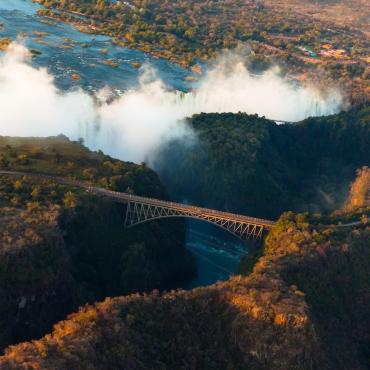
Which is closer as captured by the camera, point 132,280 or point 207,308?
point 207,308

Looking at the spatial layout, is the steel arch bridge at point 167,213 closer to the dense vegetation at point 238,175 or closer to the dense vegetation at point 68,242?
the dense vegetation at point 68,242

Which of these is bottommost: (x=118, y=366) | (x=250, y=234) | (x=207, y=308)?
(x=118, y=366)

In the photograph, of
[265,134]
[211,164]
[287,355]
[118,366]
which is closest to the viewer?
[118,366]

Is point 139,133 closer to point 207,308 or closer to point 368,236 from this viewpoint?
point 368,236

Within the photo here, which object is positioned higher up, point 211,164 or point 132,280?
point 211,164

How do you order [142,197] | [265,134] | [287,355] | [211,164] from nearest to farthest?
[287,355] < [142,197] < [211,164] < [265,134]

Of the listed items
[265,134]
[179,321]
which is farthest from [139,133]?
[179,321]

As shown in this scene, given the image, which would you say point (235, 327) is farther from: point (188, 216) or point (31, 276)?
point (188, 216)
